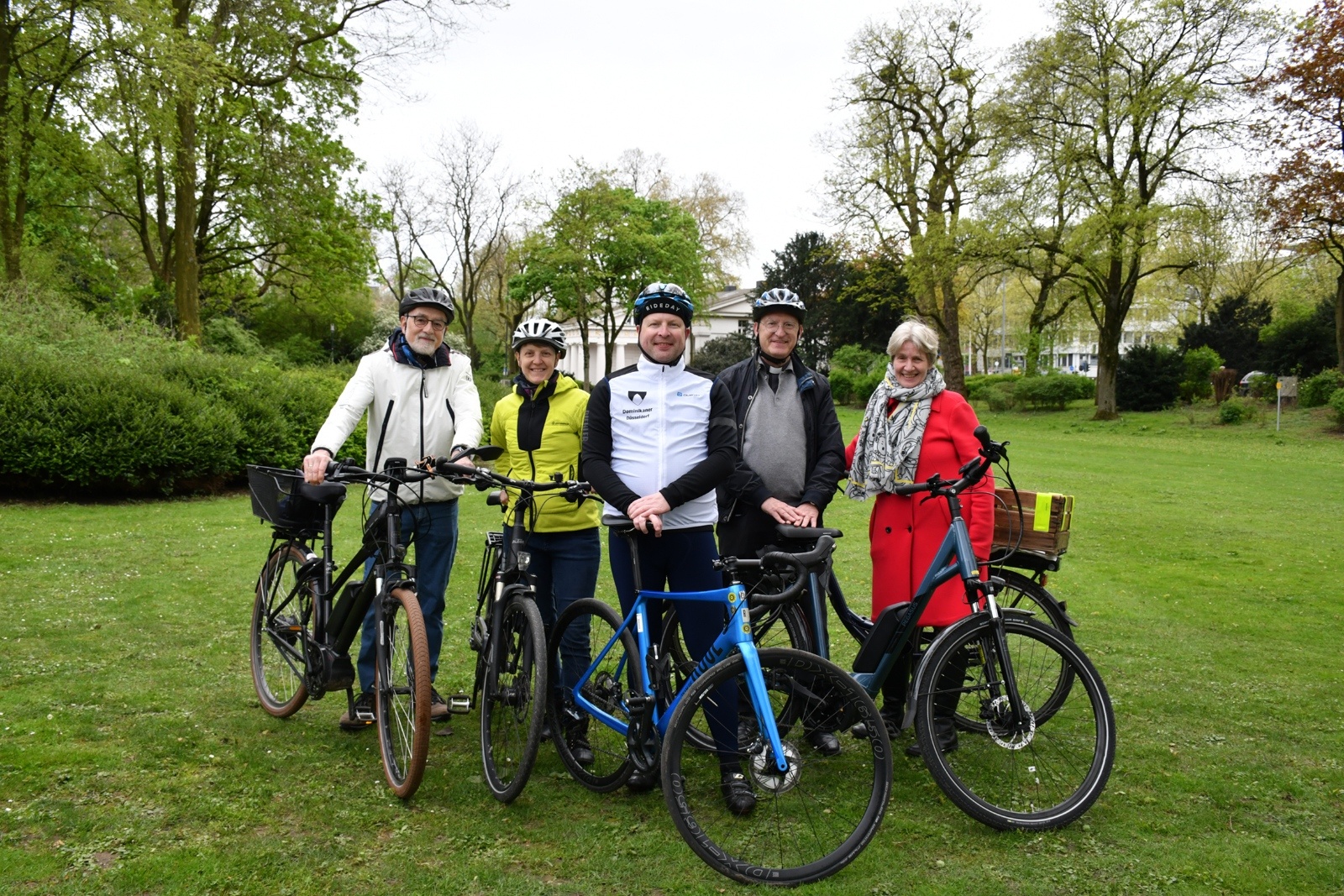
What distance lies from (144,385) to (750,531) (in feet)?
37.2

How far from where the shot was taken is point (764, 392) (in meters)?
4.54

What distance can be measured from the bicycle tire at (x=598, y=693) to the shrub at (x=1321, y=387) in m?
28.9

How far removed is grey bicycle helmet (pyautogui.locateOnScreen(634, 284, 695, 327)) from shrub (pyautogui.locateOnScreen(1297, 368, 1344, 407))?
2873cm

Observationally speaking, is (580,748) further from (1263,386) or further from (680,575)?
(1263,386)

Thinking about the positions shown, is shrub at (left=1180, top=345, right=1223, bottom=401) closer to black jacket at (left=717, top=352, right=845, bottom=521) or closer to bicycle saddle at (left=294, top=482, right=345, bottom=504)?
black jacket at (left=717, top=352, right=845, bottom=521)

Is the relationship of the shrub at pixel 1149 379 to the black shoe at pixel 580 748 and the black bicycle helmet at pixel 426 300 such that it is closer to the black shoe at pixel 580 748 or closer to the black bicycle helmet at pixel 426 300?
the black bicycle helmet at pixel 426 300

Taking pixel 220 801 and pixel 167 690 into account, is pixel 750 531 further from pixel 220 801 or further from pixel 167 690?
pixel 167 690

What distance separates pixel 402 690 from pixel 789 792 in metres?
1.56

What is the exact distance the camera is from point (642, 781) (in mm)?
3840

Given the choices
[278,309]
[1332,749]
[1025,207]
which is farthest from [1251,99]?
[278,309]

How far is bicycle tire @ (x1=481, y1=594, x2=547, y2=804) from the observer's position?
3610 mm

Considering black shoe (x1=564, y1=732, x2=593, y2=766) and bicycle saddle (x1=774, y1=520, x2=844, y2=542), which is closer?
bicycle saddle (x1=774, y1=520, x2=844, y2=542)

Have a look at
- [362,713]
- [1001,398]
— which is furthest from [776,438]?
[1001,398]

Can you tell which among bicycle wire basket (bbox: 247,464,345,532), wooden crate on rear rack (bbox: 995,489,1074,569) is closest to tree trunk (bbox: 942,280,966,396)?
wooden crate on rear rack (bbox: 995,489,1074,569)
